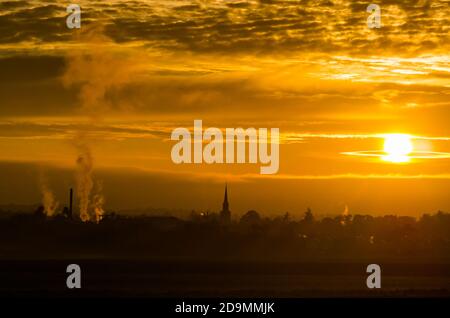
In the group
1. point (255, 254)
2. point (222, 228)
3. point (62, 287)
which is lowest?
point (62, 287)

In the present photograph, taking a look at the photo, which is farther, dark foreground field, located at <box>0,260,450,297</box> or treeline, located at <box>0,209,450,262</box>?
treeline, located at <box>0,209,450,262</box>

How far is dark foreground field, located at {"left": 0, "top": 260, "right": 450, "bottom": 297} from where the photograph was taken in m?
45.7

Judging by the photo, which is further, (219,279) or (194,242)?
(194,242)

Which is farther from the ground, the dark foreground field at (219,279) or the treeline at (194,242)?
the treeline at (194,242)

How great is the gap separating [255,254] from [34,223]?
3698 cm

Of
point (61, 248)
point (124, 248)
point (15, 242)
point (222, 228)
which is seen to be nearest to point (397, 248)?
point (222, 228)

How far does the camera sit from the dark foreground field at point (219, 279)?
150 feet

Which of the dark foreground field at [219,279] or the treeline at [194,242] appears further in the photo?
the treeline at [194,242]

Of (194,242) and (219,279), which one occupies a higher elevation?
(194,242)

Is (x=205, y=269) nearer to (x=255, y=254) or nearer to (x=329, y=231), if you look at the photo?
(x=255, y=254)

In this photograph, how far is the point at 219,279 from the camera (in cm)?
5666

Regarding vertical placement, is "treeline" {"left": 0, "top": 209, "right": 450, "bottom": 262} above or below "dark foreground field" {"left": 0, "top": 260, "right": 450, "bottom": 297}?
above
